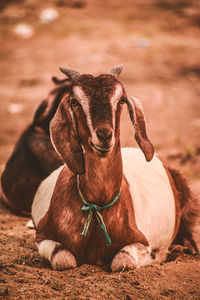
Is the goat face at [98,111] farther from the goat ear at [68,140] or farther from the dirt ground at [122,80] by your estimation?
the dirt ground at [122,80]

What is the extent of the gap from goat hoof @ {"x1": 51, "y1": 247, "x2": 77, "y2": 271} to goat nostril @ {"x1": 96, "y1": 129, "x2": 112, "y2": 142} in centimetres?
90

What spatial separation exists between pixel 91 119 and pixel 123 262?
995 mm

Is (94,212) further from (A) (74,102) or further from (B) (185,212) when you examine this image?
(B) (185,212)

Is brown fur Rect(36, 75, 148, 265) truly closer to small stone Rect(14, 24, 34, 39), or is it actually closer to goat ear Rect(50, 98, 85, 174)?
goat ear Rect(50, 98, 85, 174)

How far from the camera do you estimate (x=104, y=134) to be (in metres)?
2.63

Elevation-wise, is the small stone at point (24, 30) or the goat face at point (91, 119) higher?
the goat face at point (91, 119)

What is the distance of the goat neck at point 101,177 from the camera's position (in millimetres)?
2943

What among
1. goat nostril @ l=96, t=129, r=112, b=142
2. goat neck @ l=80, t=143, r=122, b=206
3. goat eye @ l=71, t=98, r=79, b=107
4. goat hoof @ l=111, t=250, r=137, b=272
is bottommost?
goat hoof @ l=111, t=250, r=137, b=272

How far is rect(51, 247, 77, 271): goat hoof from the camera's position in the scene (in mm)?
3027

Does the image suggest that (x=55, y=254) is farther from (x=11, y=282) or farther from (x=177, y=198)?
(x=177, y=198)

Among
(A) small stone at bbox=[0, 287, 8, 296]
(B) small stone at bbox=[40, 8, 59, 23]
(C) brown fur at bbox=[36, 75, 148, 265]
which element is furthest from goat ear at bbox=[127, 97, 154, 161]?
(B) small stone at bbox=[40, 8, 59, 23]

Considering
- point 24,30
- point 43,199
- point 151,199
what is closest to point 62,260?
point 43,199

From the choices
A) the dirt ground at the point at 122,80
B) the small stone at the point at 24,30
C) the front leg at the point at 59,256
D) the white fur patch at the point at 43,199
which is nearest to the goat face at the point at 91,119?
the front leg at the point at 59,256

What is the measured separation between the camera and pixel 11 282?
8.86 feet
